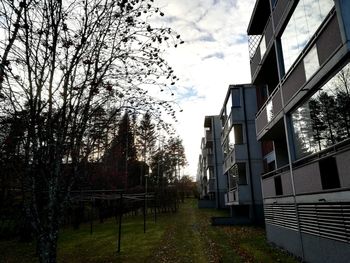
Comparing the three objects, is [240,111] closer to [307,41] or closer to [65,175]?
[307,41]

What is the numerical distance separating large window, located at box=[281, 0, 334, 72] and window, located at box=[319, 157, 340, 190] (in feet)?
13.8

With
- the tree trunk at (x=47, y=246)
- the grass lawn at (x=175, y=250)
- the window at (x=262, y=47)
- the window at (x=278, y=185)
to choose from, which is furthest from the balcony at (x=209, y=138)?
the tree trunk at (x=47, y=246)

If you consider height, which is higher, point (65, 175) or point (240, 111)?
point (240, 111)

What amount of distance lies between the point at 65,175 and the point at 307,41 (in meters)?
8.92

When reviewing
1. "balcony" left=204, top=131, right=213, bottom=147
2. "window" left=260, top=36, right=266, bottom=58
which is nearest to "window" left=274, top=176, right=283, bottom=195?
"window" left=260, top=36, right=266, bottom=58

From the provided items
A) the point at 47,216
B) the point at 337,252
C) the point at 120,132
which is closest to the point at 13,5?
the point at 120,132

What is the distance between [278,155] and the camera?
15867 mm

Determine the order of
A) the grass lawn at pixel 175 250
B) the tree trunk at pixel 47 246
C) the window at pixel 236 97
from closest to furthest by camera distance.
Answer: the tree trunk at pixel 47 246, the grass lawn at pixel 175 250, the window at pixel 236 97

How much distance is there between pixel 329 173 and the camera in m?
8.46

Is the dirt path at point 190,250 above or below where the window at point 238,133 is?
below

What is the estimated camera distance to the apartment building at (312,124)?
7.68 m

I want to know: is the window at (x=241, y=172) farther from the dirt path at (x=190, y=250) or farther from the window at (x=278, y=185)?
the window at (x=278, y=185)

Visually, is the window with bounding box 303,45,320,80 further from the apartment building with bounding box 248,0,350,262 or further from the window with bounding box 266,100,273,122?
the window with bounding box 266,100,273,122

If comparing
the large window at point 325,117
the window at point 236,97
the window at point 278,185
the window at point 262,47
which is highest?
the window at point 236,97
